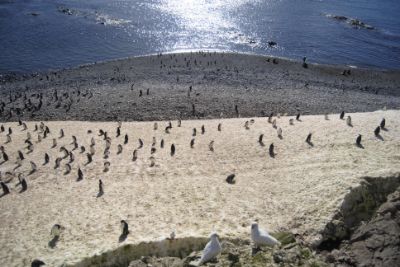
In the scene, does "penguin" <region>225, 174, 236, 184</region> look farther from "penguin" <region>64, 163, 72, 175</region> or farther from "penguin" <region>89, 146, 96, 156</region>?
"penguin" <region>89, 146, 96, 156</region>

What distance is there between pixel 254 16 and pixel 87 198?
84.2 m

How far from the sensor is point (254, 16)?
101688mm

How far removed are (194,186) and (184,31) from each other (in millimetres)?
65065

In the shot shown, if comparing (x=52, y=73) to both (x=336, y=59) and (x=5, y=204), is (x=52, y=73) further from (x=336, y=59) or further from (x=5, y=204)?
(x=336, y=59)

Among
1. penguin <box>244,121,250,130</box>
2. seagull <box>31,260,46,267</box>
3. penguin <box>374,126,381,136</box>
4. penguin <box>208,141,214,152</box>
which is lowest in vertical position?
seagull <box>31,260,46,267</box>

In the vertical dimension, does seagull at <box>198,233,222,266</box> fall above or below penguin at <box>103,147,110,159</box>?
above

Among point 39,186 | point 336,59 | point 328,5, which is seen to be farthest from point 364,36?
point 39,186

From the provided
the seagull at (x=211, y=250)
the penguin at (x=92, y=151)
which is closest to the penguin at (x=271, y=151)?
the penguin at (x=92, y=151)

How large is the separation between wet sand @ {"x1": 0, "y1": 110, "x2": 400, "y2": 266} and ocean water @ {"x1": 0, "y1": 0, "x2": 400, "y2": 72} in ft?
135

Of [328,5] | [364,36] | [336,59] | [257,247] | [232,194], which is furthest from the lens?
[328,5]

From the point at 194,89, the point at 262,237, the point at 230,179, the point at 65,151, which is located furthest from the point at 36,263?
the point at 194,89

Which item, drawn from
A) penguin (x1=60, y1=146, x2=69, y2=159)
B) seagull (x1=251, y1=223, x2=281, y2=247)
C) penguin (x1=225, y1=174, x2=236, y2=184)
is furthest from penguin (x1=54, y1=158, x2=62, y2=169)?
seagull (x1=251, y1=223, x2=281, y2=247)

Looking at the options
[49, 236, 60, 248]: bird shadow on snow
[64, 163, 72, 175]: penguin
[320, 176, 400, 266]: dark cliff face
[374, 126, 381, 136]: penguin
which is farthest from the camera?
[374, 126, 381, 136]: penguin

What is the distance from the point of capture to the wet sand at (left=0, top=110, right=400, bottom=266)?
2119 centimetres
